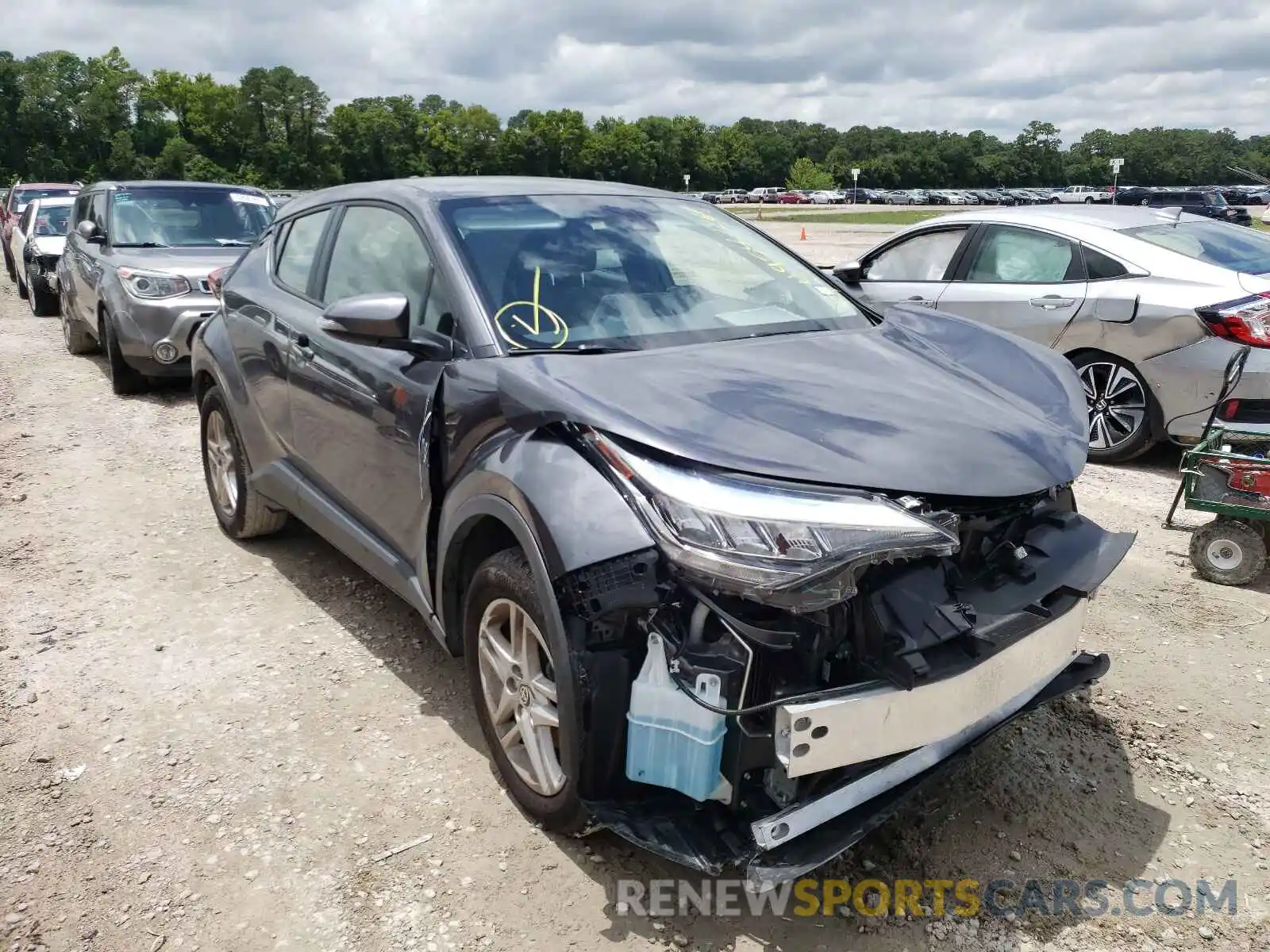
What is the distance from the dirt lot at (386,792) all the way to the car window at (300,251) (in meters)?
1.41

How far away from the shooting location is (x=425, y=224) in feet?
11.1

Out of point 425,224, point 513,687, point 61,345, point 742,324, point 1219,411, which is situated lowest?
point 61,345

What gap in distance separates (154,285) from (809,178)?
12686 cm

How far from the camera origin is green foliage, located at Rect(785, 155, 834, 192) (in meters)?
124

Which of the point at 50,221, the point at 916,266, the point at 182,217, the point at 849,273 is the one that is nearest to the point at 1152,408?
the point at 916,266

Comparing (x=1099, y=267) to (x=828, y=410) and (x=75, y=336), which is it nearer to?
(x=828, y=410)

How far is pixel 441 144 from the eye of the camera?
374 feet

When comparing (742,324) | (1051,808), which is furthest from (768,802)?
(742,324)

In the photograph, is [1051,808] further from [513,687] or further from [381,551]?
[381,551]

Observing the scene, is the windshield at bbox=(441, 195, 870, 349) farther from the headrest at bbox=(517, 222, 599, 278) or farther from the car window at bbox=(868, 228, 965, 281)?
the car window at bbox=(868, 228, 965, 281)

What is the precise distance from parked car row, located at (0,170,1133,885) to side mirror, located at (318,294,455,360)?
0.04ft

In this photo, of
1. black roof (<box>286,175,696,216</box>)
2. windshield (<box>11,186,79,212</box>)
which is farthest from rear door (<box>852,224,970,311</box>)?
windshield (<box>11,186,79,212</box>)

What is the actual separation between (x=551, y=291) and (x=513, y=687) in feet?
4.08

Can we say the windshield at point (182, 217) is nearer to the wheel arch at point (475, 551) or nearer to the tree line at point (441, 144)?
the wheel arch at point (475, 551)
